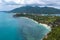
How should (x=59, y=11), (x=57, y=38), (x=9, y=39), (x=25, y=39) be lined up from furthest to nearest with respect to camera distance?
1. (x=59, y=11)
2. (x=9, y=39)
3. (x=25, y=39)
4. (x=57, y=38)

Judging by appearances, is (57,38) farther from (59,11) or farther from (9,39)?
(59,11)

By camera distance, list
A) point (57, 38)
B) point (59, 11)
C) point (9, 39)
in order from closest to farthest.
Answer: point (57, 38) → point (9, 39) → point (59, 11)

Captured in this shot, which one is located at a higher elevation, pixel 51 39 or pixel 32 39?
pixel 51 39

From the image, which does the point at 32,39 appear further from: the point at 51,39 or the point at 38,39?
the point at 51,39

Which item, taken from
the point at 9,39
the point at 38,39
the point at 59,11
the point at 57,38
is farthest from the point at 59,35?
the point at 59,11

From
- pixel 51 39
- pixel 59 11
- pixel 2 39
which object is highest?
pixel 51 39

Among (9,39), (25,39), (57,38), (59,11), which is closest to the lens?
(57,38)

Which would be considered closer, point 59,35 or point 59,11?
point 59,35

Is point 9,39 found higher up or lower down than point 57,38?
lower down

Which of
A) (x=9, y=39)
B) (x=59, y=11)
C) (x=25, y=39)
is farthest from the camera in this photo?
(x=59, y=11)

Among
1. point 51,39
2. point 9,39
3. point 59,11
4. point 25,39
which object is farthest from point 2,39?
point 59,11
